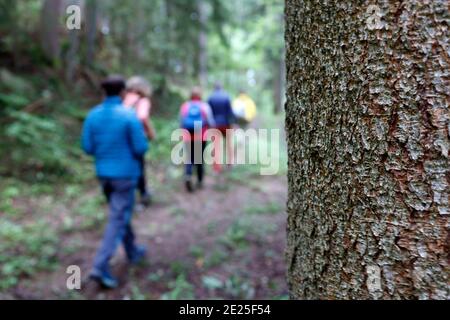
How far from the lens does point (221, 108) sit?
8.94 metres

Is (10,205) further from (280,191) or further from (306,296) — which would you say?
(306,296)

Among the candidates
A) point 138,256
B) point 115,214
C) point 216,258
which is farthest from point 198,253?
point 115,214

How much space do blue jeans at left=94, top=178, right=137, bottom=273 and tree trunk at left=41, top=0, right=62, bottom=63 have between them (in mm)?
9311

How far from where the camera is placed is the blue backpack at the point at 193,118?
7.60 meters

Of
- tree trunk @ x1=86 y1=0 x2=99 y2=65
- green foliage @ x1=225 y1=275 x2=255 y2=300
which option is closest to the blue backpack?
green foliage @ x1=225 y1=275 x2=255 y2=300

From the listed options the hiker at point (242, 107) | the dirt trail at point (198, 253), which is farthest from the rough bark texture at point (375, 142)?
the hiker at point (242, 107)

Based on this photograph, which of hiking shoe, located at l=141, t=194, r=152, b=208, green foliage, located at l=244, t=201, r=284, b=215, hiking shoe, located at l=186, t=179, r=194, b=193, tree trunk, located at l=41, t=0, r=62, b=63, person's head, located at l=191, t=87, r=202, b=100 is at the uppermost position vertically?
tree trunk, located at l=41, t=0, r=62, b=63

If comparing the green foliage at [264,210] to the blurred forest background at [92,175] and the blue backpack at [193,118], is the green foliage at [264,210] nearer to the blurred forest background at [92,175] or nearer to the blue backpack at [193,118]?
the blurred forest background at [92,175]

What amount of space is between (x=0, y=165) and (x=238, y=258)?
5.66 metres

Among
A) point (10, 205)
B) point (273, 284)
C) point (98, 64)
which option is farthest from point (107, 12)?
point (273, 284)

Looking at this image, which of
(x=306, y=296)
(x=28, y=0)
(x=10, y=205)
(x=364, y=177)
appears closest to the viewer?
(x=364, y=177)

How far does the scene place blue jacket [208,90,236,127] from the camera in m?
8.88

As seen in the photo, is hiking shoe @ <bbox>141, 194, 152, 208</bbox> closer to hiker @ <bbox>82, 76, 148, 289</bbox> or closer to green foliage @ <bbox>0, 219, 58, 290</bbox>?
green foliage @ <bbox>0, 219, 58, 290</bbox>

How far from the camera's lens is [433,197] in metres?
1.24
